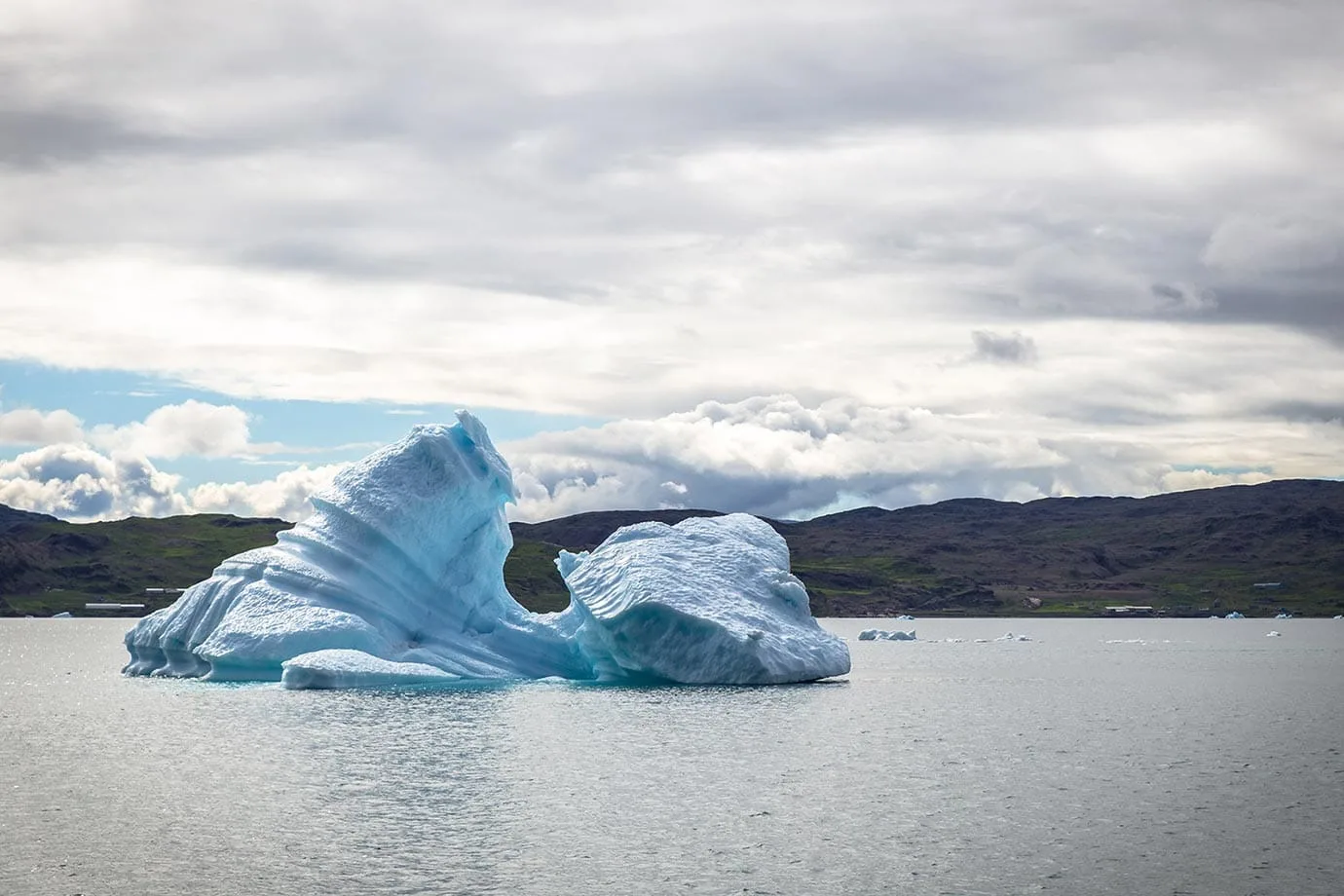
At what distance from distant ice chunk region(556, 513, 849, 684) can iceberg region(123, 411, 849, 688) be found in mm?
58

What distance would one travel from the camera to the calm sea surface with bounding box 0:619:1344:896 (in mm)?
19078

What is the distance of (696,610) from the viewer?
140ft

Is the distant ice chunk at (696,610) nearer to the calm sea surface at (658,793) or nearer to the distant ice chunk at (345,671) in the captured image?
the calm sea surface at (658,793)

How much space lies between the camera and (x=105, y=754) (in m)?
31.2

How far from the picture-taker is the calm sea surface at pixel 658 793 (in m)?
19.1

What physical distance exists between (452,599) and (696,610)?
10.4 m

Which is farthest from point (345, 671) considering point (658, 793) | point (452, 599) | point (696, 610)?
point (658, 793)

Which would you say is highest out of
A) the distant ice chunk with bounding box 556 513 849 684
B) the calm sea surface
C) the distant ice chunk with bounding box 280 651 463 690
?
the distant ice chunk with bounding box 556 513 849 684

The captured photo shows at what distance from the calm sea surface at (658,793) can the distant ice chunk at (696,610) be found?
1281mm

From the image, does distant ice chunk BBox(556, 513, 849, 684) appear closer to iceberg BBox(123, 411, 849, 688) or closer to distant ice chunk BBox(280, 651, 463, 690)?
iceberg BBox(123, 411, 849, 688)

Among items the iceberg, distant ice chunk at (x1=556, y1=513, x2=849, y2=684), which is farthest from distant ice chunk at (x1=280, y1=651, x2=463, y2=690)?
distant ice chunk at (x1=556, y1=513, x2=849, y2=684)

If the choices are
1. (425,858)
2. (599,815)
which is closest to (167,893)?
(425,858)

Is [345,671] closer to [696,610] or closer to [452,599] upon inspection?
[452,599]

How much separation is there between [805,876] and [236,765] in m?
15.1
